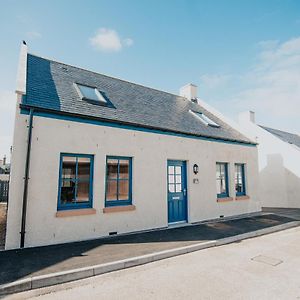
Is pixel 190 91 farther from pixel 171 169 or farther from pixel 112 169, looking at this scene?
pixel 112 169

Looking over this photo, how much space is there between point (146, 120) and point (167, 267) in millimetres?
5265

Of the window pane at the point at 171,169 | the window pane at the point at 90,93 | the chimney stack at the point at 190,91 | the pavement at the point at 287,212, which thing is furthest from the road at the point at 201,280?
the chimney stack at the point at 190,91

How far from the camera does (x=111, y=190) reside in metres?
7.34

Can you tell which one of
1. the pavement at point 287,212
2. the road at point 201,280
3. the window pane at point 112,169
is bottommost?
the road at point 201,280

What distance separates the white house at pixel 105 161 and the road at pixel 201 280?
8.06 feet

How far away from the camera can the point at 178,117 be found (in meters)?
10.3

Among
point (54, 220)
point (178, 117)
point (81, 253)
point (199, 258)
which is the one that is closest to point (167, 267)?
A: point (199, 258)

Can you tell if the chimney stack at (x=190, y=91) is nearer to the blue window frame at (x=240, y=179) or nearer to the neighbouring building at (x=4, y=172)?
the blue window frame at (x=240, y=179)

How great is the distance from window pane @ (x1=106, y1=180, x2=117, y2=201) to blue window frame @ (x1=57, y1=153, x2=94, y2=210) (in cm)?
59

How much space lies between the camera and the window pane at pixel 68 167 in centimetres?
657

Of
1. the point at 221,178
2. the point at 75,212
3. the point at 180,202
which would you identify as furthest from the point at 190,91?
the point at 75,212

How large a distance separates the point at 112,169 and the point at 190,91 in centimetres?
877

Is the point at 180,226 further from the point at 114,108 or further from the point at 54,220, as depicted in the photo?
the point at 114,108

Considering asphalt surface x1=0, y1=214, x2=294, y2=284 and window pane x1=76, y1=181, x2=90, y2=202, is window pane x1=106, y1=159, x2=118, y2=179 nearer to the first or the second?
window pane x1=76, y1=181, x2=90, y2=202
